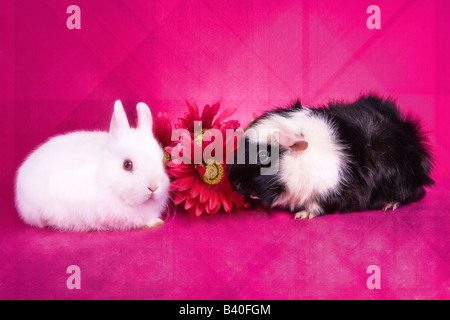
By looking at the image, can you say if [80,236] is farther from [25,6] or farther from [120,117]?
[25,6]

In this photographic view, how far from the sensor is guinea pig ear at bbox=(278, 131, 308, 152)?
1.31 meters

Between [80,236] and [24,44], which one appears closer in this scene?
[80,236]

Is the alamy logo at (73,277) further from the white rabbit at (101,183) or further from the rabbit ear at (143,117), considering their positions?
the rabbit ear at (143,117)

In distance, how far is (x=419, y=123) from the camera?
5.26ft

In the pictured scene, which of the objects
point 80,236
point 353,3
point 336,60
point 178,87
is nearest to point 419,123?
point 336,60

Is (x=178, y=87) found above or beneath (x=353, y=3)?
beneath

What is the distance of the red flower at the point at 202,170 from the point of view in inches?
54.4

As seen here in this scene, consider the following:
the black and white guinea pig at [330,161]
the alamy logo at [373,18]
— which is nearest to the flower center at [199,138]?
the black and white guinea pig at [330,161]

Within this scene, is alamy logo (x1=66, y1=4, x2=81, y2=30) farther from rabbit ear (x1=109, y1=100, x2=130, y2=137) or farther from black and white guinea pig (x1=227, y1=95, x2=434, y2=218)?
black and white guinea pig (x1=227, y1=95, x2=434, y2=218)

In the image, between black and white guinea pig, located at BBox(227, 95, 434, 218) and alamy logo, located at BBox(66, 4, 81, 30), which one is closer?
black and white guinea pig, located at BBox(227, 95, 434, 218)

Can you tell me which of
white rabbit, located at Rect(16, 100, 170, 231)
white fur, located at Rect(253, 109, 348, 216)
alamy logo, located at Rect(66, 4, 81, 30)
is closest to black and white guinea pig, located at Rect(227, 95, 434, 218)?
white fur, located at Rect(253, 109, 348, 216)

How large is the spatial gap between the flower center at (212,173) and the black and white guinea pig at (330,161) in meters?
0.07

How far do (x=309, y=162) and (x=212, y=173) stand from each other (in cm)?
32

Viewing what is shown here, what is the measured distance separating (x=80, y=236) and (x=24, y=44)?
34.7 inches
